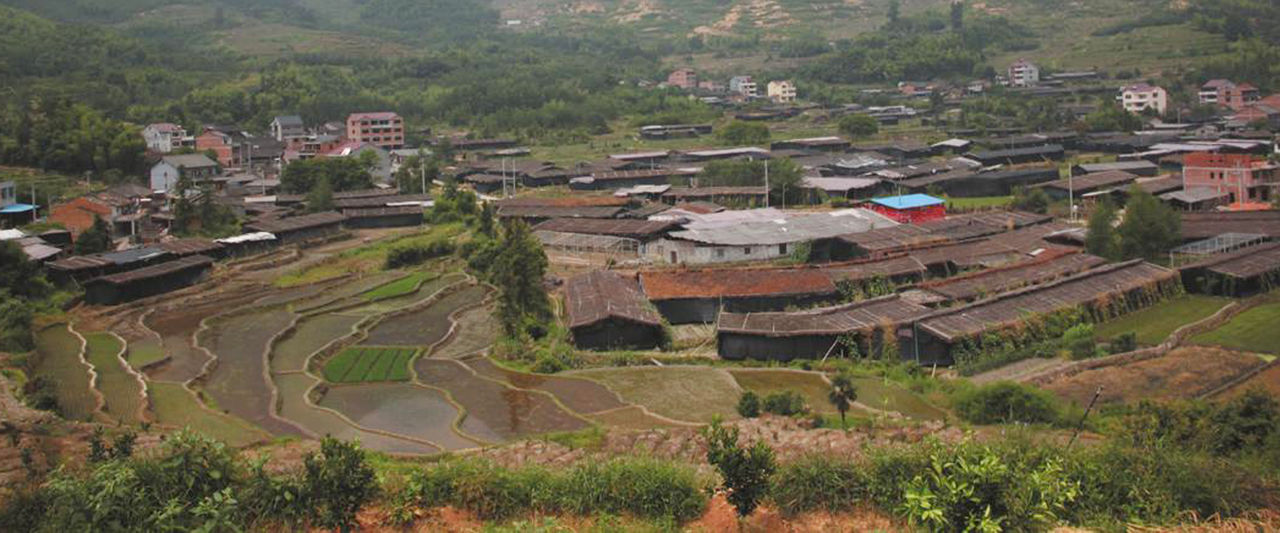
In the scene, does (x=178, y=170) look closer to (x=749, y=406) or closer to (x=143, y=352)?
(x=143, y=352)

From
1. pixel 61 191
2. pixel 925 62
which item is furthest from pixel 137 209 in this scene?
pixel 925 62

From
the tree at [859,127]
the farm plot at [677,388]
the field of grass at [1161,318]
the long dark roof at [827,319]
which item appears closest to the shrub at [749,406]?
the farm plot at [677,388]

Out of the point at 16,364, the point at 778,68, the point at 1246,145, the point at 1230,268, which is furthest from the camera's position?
the point at 778,68

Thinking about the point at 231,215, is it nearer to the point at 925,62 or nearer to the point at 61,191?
the point at 61,191

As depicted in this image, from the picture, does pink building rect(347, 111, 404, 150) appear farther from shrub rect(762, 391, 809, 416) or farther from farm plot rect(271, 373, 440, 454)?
shrub rect(762, 391, 809, 416)

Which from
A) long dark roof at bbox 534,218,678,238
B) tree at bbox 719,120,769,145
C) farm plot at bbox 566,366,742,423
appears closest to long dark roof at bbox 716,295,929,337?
farm plot at bbox 566,366,742,423

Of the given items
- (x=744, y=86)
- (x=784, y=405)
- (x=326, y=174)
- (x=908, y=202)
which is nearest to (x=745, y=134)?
(x=326, y=174)

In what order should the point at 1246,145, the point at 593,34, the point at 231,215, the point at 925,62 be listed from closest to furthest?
the point at 231,215 → the point at 1246,145 → the point at 925,62 → the point at 593,34
